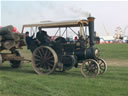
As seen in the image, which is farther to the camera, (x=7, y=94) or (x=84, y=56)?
(x=84, y=56)

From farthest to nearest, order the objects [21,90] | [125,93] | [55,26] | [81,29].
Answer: [55,26] < [81,29] < [21,90] < [125,93]

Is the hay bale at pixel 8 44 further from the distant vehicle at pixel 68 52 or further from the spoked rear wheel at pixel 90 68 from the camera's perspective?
the spoked rear wheel at pixel 90 68

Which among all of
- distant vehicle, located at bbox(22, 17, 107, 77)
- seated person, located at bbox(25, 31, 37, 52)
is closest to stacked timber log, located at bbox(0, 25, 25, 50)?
seated person, located at bbox(25, 31, 37, 52)

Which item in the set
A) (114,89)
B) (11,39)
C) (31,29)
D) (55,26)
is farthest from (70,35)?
(114,89)

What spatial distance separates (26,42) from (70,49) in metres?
1.98

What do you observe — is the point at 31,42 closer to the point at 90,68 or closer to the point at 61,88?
the point at 90,68

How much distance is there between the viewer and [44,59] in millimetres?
8367

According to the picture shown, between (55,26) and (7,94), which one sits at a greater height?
(55,26)

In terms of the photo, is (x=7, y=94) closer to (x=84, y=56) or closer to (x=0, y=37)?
(x=84, y=56)

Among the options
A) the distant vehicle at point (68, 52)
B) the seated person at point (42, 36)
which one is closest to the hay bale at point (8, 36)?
the distant vehicle at point (68, 52)

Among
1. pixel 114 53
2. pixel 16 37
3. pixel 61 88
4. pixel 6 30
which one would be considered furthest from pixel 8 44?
pixel 114 53

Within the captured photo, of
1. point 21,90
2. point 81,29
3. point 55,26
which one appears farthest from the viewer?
point 55,26

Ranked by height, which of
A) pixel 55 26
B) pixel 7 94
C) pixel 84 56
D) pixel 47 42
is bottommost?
pixel 7 94

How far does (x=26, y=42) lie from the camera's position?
29.9ft
